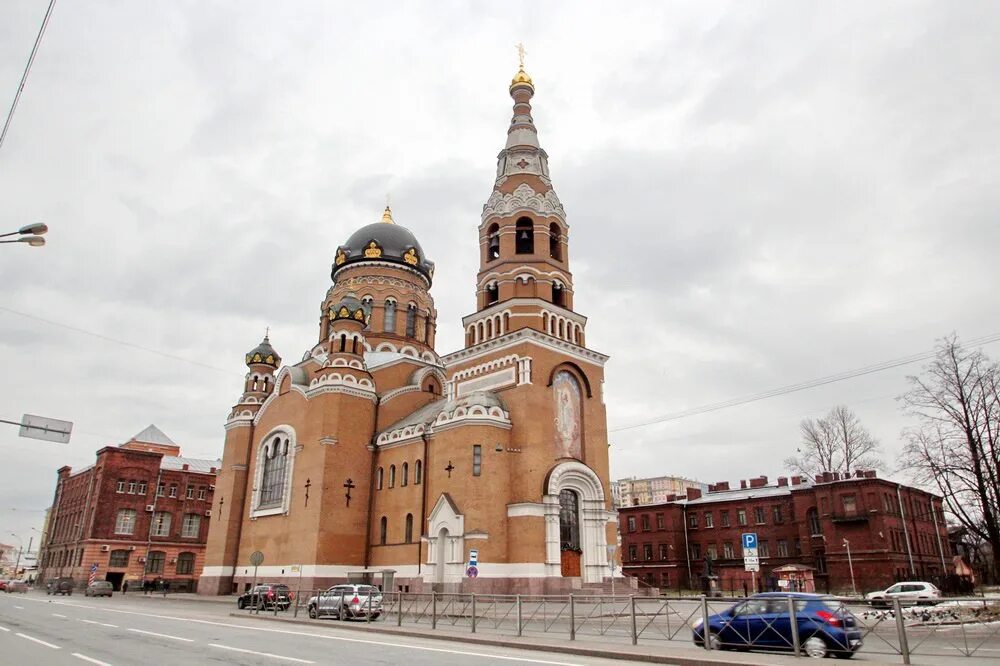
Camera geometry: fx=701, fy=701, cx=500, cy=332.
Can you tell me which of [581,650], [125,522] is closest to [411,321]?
[125,522]

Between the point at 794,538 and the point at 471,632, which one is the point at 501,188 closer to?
the point at 471,632

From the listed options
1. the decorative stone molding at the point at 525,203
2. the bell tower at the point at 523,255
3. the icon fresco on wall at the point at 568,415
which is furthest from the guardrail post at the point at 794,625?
the decorative stone molding at the point at 525,203

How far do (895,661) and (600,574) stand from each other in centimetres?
2049

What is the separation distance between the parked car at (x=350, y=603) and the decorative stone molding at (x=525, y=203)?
810 inches

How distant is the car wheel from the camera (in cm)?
1232

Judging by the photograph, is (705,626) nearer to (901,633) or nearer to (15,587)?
(901,633)

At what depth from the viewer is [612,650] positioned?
42.9 ft

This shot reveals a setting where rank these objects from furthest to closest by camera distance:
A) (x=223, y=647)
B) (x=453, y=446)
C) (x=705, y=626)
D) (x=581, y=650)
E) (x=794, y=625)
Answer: (x=453, y=446), (x=705, y=626), (x=581, y=650), (x=223, y=647), (x=794, y=625)

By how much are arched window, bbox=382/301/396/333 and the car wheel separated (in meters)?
35.6

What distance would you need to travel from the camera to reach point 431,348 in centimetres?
4703

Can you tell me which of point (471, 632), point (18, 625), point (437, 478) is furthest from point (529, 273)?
point (18, 625)

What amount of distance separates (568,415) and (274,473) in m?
18.2

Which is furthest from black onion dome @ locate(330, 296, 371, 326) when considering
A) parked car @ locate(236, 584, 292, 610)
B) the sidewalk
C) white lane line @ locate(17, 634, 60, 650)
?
white lane line @ locate(17, 634, 60, 650)

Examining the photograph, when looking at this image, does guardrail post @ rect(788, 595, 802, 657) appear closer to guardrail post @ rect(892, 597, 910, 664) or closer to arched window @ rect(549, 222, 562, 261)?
guardrail post @ rect(892, 597, 910, 664)
